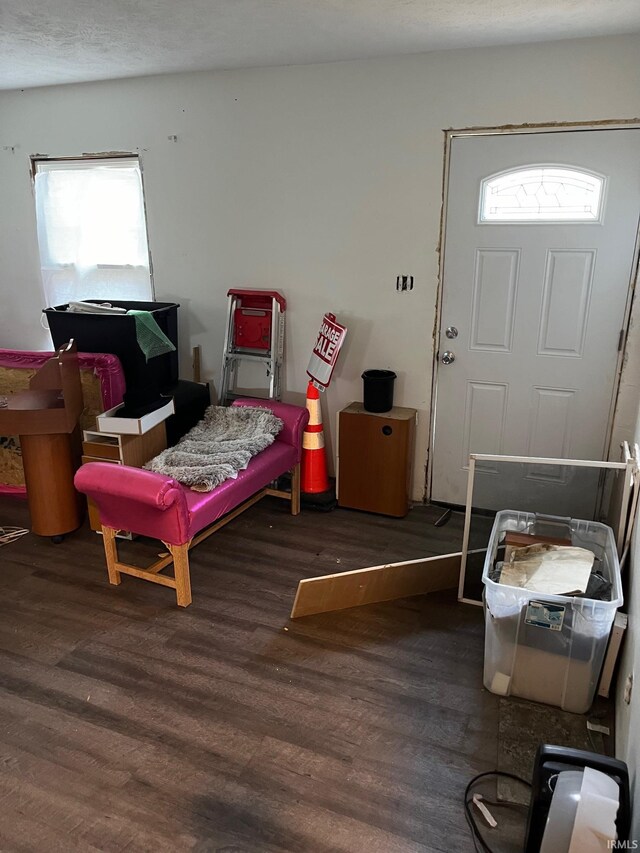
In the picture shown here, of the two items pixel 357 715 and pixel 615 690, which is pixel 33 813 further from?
pixel 615 690

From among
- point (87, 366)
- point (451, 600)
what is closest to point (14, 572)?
point (87, 366)

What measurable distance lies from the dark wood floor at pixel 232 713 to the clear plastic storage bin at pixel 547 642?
159 millimetres

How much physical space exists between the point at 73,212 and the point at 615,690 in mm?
4124

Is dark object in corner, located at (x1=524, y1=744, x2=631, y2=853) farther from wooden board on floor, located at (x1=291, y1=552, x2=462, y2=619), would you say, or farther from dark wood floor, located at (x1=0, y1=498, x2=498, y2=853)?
wooden board on floor, located at (x1=291, y1=552, x2=462, y2=619)

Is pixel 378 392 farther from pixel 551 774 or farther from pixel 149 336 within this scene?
pixel 551 774

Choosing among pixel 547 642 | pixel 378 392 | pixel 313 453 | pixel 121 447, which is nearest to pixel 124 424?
pixel 121 447

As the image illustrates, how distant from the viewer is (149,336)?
3.35 metres

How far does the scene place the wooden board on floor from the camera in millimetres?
2527

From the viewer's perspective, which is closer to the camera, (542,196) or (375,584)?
(375,584)

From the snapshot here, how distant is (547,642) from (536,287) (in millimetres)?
1796

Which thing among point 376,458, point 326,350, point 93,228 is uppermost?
point 93,228

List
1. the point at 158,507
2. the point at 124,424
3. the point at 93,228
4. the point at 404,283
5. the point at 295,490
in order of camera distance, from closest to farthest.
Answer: the point at 158,507
the point at 124,424
the point at 404,283
the point at 295,490
the point at 93,228

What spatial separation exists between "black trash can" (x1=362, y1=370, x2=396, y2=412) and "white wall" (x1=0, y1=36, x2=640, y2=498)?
0.13 meters

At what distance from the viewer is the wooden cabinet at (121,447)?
2906 mm
